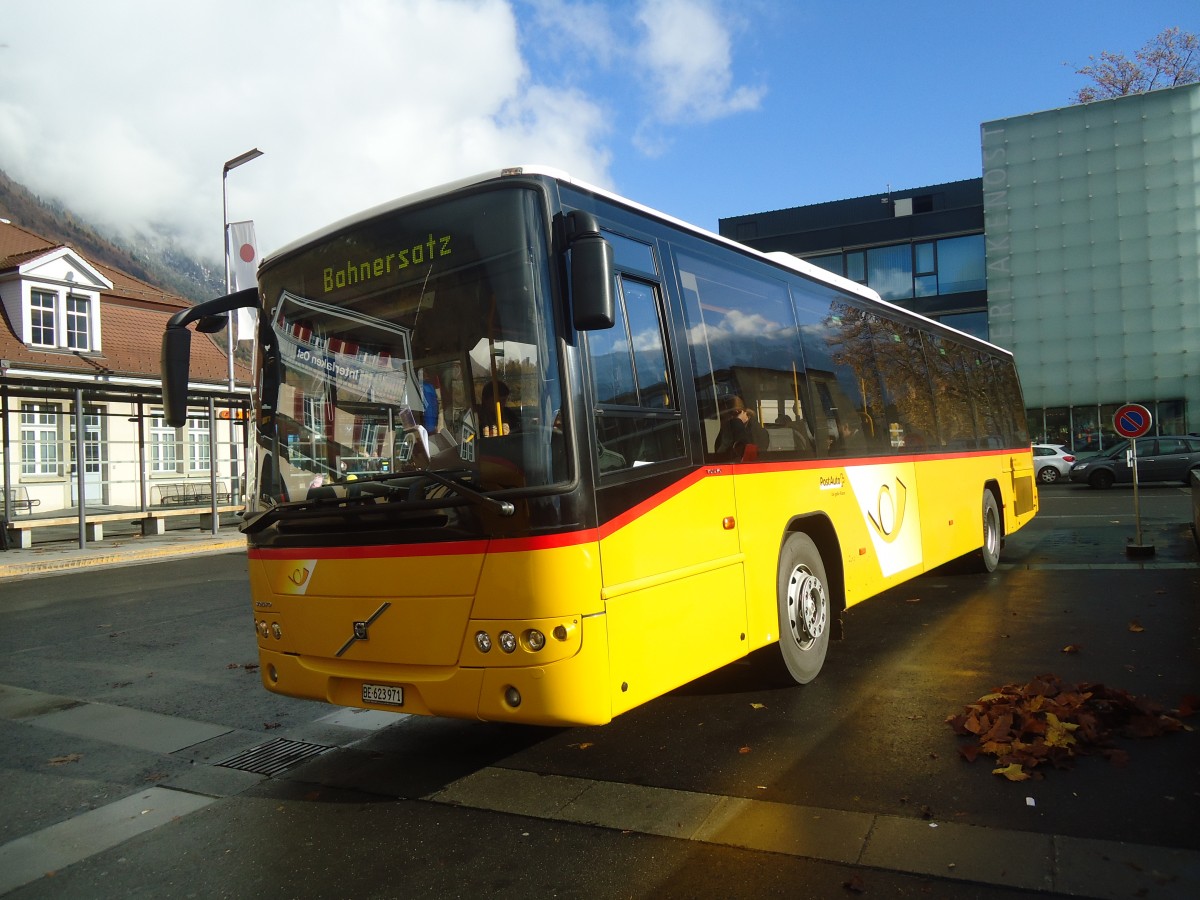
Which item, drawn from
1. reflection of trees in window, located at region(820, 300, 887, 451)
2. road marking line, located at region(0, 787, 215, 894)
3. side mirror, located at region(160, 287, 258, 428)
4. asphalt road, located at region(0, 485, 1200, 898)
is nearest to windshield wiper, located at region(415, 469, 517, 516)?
asphalt road, located at region(0, 485, 1200, 898)

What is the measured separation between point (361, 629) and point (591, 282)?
6.91ft

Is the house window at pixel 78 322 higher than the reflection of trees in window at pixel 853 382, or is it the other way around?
the house window at pixel 78 322

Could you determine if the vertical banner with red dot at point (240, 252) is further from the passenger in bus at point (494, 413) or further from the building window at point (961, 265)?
the building window at point (961, 265)

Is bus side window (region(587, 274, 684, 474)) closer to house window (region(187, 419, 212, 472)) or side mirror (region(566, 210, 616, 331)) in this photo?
side mirror (region(566, 210, 616, 331))

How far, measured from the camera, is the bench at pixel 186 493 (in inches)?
1009

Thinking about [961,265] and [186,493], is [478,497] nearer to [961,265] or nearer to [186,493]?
[186,493]

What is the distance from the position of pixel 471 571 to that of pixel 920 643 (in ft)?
15.9

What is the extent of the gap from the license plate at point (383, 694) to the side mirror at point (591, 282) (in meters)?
2.02

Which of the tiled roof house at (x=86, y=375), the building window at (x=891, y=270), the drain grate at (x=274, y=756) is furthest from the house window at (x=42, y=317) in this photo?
the building window at (x=891, y=270)

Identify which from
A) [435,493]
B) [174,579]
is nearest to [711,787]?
[435,493]

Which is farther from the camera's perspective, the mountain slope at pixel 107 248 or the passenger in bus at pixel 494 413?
the mountain slope at pixel 107 248

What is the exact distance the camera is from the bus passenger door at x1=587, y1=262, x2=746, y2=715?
4465 millimetres

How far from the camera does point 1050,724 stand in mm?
5066

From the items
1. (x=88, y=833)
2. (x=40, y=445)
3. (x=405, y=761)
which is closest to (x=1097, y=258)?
(x=40, y=445)
